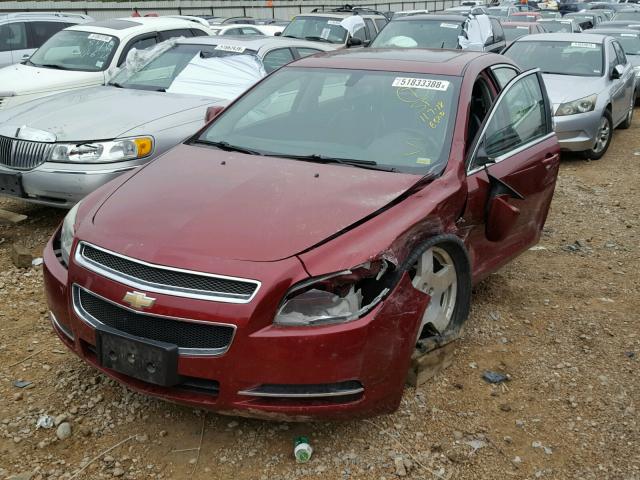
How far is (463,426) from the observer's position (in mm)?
3172

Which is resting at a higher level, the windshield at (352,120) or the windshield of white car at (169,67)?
the windshield at (352,120)

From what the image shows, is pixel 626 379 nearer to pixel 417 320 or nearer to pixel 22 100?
pixel 417 320

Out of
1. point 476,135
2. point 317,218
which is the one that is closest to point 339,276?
point 317,218

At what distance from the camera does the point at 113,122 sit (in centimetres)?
562

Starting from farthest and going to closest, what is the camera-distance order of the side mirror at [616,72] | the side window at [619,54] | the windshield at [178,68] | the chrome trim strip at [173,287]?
the side window at [619,54] → the side mirror at [616,72] → the windshield at [178,68] → the chrome trim strip at [173,287]

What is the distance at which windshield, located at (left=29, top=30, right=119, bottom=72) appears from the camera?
26.5 feet

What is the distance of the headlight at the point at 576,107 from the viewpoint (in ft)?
28.2

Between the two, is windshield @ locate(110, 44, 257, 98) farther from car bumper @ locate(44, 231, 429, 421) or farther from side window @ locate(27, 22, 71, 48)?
side window @ locate(27, 22, 71, 48)

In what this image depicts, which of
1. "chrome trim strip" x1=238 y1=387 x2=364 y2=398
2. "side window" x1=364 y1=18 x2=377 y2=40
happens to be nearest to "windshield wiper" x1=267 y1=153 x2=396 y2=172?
"chrome trim strip" x1=238 y1=387 x2=364 y2=398

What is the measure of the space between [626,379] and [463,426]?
110 centimetres

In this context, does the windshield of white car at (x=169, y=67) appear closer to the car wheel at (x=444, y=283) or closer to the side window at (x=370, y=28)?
the car wheel at (x=444, y=283)

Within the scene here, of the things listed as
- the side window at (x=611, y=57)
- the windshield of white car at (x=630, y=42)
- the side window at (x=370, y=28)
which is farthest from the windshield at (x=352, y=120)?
the windshield of white car at (x=630, y=42)

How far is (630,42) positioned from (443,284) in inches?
509

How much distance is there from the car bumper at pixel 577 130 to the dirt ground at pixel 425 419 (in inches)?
177
